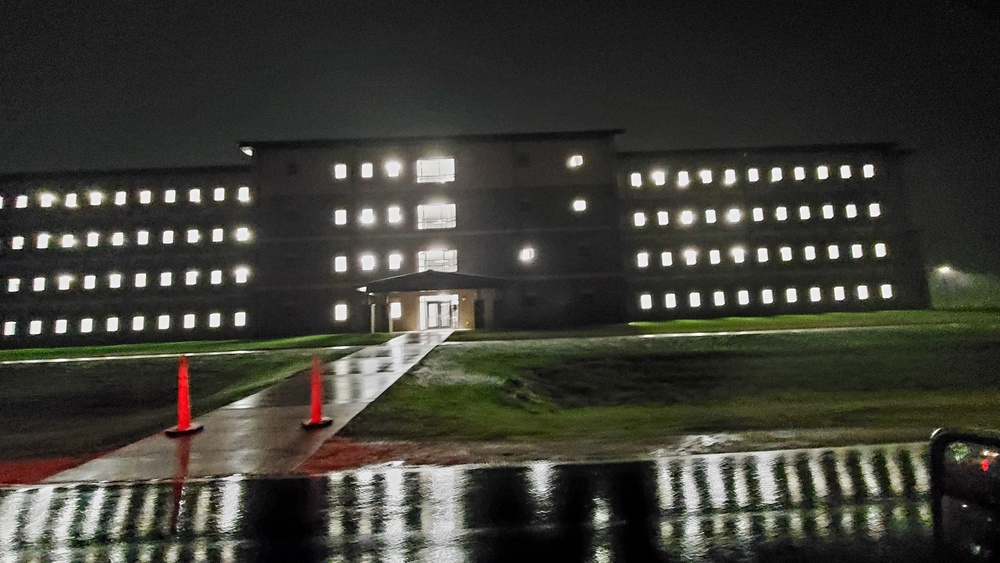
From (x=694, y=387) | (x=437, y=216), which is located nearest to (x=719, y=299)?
(x=437, y=216)

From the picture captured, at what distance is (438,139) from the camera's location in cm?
4116

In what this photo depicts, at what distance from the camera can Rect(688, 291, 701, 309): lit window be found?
43.3m

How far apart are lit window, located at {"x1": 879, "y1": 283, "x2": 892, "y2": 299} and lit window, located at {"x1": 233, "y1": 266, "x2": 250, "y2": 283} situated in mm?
50279

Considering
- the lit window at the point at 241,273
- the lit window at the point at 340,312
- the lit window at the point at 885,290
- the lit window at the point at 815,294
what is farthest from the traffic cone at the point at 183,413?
the lit window at the point at 885,290

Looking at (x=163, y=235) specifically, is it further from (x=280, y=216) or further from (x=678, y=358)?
(x=678, y=358)

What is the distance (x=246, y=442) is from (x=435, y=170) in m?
A: 35.2

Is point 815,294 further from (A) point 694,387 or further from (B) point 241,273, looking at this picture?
(B) point 241,273

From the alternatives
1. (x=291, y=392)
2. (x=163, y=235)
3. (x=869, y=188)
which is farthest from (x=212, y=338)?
(x=869, y=188)

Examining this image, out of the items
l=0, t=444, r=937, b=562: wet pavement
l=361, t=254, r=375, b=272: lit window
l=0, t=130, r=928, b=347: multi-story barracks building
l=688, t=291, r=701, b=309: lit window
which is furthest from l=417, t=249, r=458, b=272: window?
l=0, t=444, r=937, b=562: wet pavement

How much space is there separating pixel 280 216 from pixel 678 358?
32864 mm

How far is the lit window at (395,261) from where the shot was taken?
4034cm

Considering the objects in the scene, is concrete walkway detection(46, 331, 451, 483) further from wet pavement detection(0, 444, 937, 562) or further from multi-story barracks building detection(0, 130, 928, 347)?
multi-story barracks building detection(0, 130, 928, 347)

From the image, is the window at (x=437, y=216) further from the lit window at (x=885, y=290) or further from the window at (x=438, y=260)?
the lit window at (x=885, y=290)

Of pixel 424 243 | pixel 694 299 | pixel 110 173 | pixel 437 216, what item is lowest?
pixel 694 299
